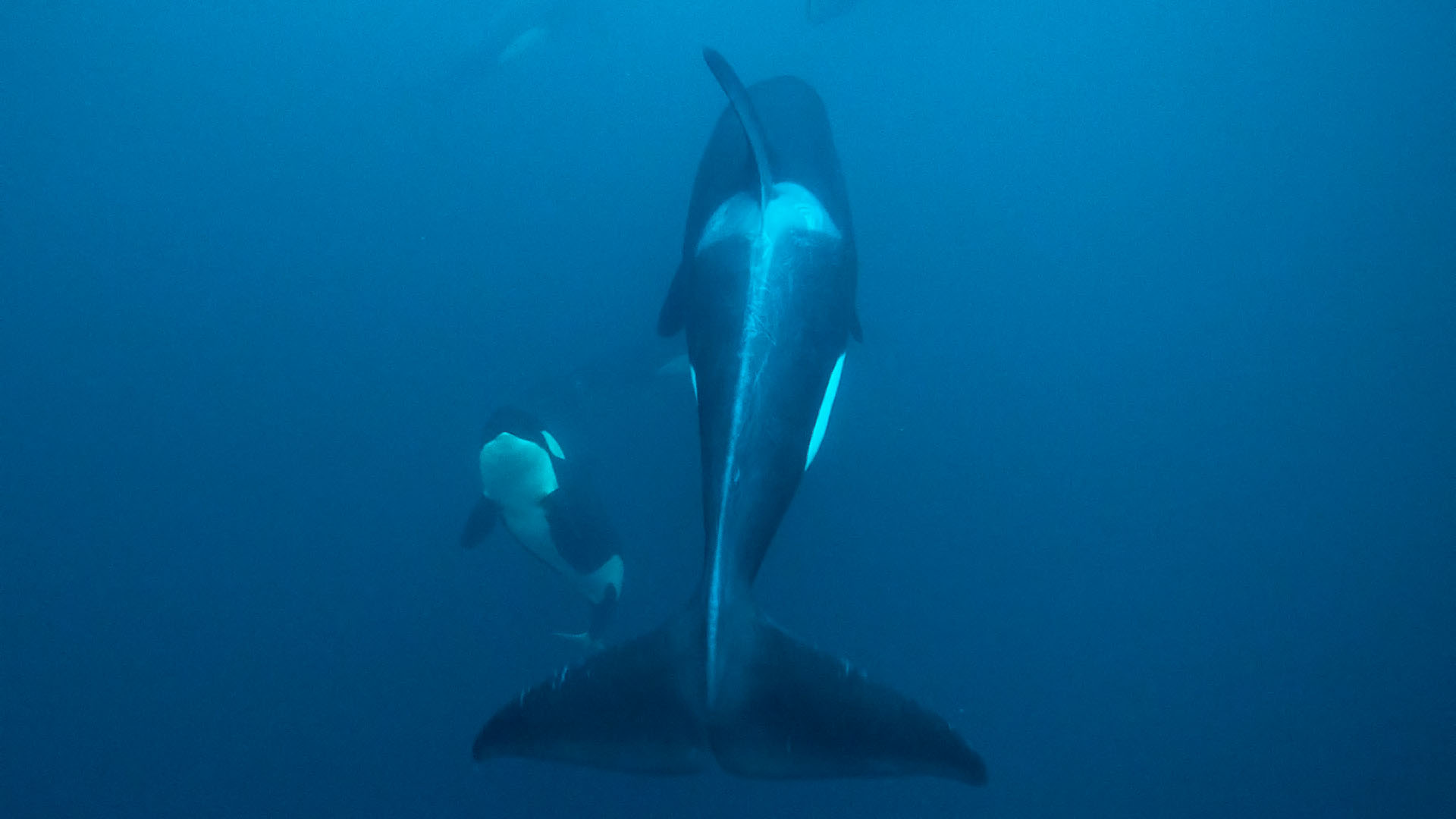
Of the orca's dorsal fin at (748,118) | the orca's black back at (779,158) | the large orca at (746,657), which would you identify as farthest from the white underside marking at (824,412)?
the orca's dorsal fin at (748,118)

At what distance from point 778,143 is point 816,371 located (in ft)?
6.82

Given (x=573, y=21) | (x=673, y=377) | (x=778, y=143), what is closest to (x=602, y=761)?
(x=778, y=143)

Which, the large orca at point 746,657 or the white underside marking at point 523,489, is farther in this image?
the white underside marking at point 523,489

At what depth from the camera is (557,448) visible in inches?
281

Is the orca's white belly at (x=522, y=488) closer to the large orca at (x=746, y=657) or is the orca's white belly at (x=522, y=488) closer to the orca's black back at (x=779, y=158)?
the orca's black back at (x=779, y=158)

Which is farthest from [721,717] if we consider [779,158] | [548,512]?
[548,512]

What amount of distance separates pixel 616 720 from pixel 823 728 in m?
0.86

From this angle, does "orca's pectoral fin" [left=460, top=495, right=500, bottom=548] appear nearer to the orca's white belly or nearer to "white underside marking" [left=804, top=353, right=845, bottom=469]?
the orca's white belly

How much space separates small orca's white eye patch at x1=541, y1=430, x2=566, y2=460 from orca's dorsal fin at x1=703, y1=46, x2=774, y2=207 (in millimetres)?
3338

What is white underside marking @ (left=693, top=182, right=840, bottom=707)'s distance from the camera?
3.53 metres

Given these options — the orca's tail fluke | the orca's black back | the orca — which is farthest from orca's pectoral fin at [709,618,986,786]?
the orca

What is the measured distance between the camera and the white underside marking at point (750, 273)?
3527 mm

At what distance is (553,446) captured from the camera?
7.07 metres

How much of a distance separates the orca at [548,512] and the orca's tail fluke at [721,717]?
9.68 ft
